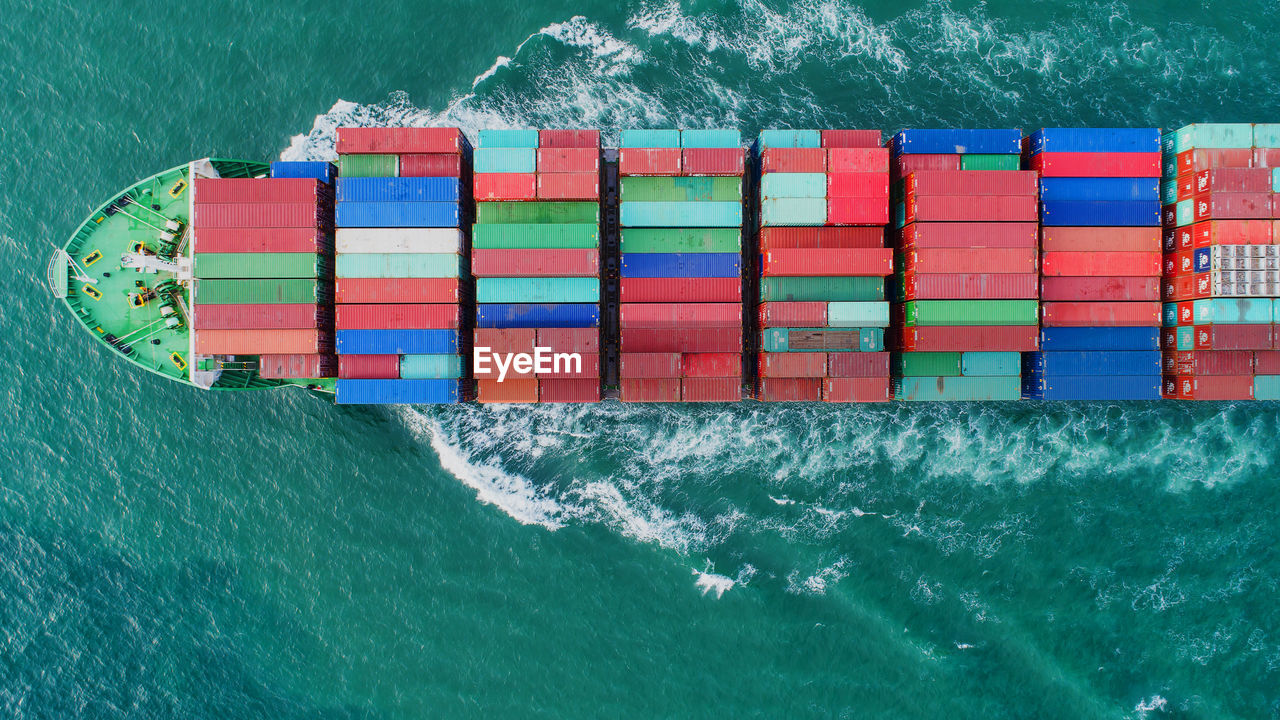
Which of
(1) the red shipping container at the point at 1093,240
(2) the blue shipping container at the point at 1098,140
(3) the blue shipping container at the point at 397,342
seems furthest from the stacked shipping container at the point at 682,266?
(1) the red shipping container at the point at 1093,240

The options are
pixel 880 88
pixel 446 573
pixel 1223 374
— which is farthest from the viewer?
pixel 880 88

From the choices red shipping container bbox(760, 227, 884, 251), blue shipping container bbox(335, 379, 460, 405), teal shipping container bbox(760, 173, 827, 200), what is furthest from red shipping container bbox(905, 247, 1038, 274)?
blue shipping container bbox(335, 379, 460, 405)

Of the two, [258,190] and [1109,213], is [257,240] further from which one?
[1109,213]

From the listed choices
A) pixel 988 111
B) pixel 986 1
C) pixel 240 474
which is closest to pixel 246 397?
pixel 240 474

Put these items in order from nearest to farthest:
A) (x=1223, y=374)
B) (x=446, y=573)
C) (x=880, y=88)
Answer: (x=1223, y=374)
(x=446, y=573)
(x=880, y=88)

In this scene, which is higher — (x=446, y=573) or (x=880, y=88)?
(x=880, y=88)

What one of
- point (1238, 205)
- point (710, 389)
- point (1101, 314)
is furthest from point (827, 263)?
point (1238, 205)

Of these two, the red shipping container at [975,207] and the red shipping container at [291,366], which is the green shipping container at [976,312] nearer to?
the red shipping container at [975,207]

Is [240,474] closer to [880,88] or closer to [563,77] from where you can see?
[563,77]
